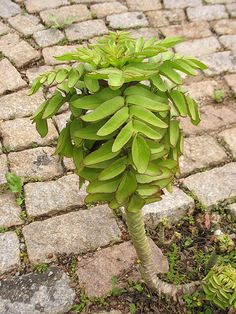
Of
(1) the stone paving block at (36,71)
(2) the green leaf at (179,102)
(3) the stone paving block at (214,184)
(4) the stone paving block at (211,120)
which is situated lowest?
(3) the stone paving block at (214,184)

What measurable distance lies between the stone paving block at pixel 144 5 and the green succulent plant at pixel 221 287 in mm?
3041

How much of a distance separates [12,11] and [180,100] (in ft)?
10.8

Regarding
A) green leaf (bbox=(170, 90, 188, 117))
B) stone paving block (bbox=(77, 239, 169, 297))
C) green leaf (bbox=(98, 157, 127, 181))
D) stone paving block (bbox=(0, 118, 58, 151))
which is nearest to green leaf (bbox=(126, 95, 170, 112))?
green leaf (bbox=(170, 90, 188, 117))

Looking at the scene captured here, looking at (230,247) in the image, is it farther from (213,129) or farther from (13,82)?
(13,82)

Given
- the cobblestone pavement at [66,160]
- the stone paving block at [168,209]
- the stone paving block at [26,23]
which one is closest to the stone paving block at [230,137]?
the cobblestone pavement at [66,160]

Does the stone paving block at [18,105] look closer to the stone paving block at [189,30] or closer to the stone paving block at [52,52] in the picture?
the stone paving block at [52,52]

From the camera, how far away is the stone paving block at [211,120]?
345 cm

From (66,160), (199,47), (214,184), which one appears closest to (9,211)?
(66,160)

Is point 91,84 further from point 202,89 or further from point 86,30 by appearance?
point 86,30

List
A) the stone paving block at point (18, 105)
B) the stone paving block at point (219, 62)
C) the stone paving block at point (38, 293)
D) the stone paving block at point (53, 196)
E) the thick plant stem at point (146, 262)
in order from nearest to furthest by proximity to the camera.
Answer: the thick plant stem at point (146, 262), the stone paving block at point (38, 293), the stone paving block at point (53, 196), the stone paving block at point (18, 105), the stone paving block at point (219, 62)

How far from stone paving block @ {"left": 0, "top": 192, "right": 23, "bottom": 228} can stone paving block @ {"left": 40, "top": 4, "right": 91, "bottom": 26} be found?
6.61 ft

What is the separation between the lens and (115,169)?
1.72 m

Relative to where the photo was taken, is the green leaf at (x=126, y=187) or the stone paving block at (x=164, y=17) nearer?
the green leaf at (x=126, y=187)

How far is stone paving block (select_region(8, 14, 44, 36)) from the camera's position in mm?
4336
